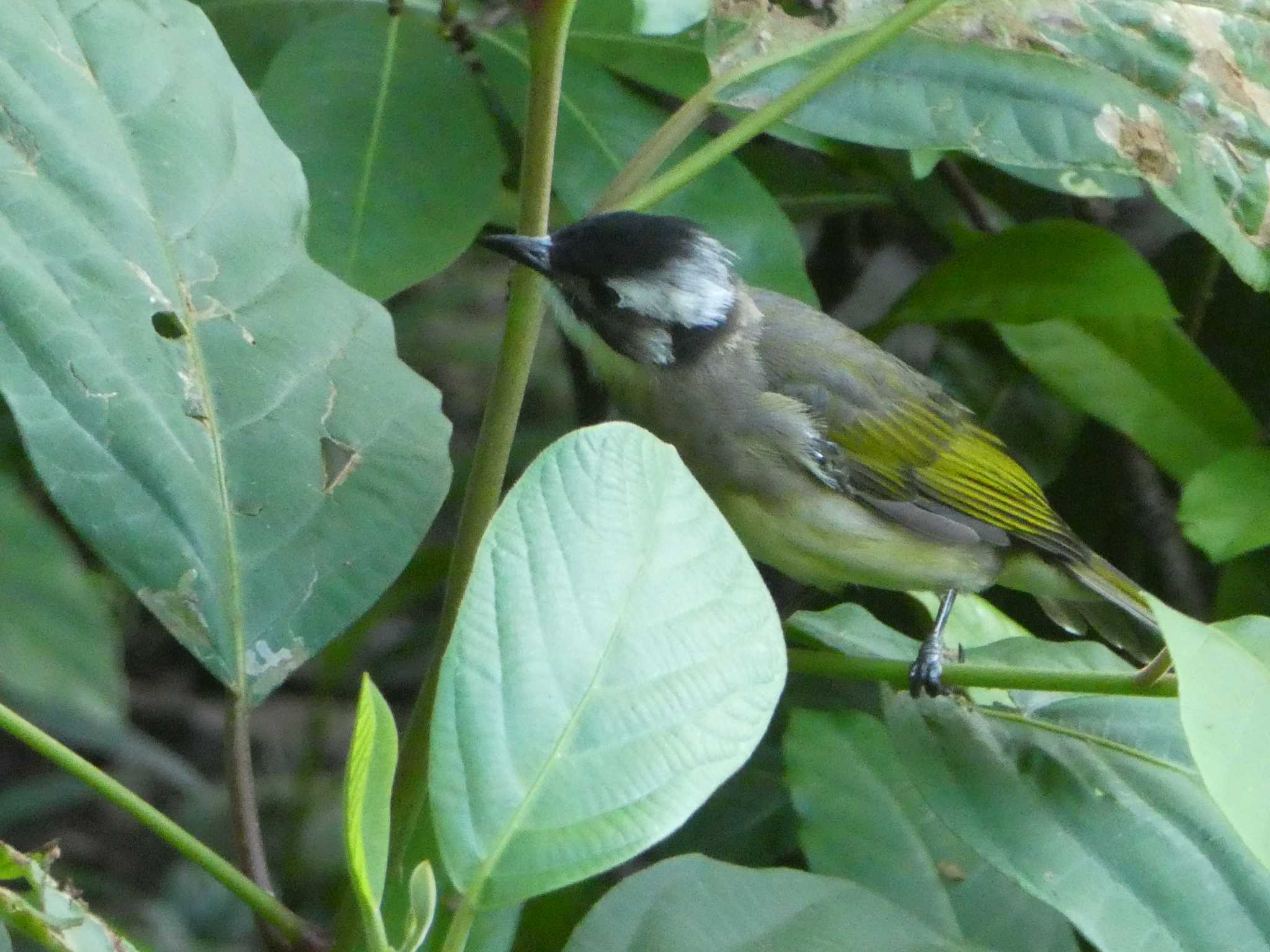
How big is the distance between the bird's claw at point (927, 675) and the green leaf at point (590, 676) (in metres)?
0.32

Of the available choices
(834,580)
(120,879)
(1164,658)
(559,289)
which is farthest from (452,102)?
(120,879)

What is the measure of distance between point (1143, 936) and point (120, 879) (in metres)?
2.74

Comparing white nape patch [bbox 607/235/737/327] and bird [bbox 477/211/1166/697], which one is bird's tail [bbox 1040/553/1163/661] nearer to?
bird [bbox 477/211/1166/697]

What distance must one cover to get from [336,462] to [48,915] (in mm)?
498

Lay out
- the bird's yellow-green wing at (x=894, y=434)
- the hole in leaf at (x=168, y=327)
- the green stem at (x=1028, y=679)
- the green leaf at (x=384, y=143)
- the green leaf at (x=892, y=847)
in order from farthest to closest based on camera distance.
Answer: the bird's yellow-green wing at (x=894, y=434), the green leaf at (x=384, y=143), the green leaf at (x=892, y=847), the hole in leaf at (x=168, y=327), the green stem at (x=1028, y=679)

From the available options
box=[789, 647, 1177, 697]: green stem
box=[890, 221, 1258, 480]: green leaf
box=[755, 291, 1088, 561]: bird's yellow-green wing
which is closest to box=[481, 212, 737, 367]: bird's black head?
box=[755, 291, 1088, 561]: bird's yellow-green wing

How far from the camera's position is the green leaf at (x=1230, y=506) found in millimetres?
1795

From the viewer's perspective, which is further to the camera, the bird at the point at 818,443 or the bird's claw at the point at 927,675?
the bird at the point at 818,443

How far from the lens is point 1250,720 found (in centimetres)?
87

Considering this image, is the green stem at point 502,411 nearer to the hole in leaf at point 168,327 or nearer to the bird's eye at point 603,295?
the hole in leaf at point 168,327

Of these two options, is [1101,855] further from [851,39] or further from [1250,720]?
[851,39]

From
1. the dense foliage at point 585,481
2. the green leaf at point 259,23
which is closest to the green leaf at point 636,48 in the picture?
the dense foliage at point 585,481

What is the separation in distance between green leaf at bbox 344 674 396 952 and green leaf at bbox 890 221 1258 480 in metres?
1.46

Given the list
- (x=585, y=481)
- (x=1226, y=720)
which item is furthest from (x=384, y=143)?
(x=1226, y=720)
